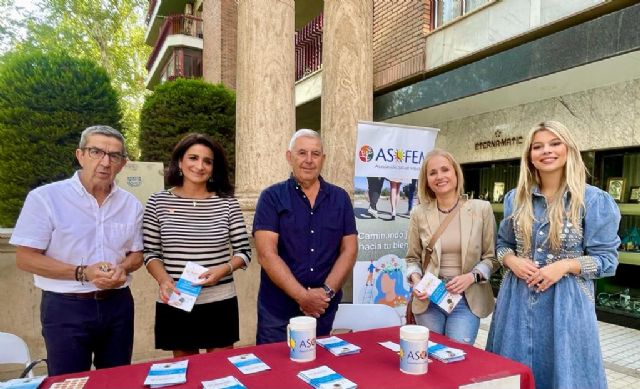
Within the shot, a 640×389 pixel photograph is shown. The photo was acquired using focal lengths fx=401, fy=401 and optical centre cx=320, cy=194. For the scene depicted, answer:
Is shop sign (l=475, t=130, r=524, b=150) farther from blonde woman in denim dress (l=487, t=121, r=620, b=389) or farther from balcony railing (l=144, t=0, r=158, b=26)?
balcony railing (l=144, t=0, r=158, b=26)

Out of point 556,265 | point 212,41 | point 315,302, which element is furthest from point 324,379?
point 212,41

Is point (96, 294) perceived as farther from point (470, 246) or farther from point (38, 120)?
point (38, 120)

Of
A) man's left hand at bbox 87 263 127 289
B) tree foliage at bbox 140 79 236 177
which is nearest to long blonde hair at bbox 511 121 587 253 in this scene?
man's left hand at bbox 87 263 127 289

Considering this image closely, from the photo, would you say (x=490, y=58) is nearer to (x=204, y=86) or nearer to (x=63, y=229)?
(x=204, y=86)

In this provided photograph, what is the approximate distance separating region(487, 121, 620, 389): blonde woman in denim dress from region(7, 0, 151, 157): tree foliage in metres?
13.0

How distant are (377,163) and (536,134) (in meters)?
2.06

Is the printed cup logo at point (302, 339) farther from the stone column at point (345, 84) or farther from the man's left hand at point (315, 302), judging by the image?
the stone column at point (345, 84)

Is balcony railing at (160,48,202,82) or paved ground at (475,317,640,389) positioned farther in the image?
balcony railing at (160,48,202,82)

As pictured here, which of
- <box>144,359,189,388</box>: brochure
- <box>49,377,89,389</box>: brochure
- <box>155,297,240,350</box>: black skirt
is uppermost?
<box>144,359,189,388</box>: brochure

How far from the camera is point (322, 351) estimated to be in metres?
1.71

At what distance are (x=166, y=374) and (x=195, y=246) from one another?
35.2 inches

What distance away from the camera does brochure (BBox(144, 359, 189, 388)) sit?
4.54 feet

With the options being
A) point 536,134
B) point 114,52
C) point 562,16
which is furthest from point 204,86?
point 114,52

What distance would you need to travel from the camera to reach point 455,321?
2289mm
